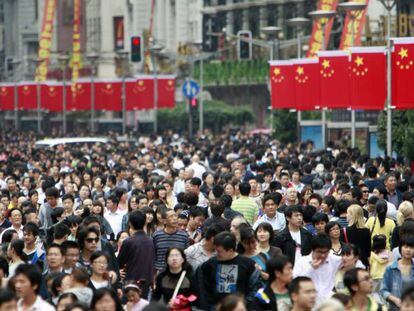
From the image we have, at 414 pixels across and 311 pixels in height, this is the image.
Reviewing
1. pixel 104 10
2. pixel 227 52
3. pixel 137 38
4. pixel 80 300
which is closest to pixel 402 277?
pixel 80 300

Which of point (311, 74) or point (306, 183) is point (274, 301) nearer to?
point (306, 183)

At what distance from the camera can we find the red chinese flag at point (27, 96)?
86875 mm

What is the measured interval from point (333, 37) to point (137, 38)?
739 inches

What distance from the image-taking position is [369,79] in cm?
3762

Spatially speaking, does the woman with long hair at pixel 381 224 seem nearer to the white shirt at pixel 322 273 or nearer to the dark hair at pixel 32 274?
the white shirt at pixel 322 273

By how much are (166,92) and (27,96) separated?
1238cm

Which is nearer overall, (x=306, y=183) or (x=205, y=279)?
(x=205, y=279)

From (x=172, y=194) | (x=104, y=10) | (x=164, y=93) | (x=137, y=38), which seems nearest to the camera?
(x=172, y=194)

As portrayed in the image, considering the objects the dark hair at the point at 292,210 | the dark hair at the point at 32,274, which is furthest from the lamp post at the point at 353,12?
the dark hair at the point at 32,274

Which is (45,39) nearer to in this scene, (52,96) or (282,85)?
(52,96)

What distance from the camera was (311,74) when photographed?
45875 mm

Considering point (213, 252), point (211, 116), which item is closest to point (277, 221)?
point (213, 252)

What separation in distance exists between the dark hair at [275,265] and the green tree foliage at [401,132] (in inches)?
911

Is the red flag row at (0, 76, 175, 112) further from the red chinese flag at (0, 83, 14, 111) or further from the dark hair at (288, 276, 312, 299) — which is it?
the dark hair at (288, 276, 312, 299)
